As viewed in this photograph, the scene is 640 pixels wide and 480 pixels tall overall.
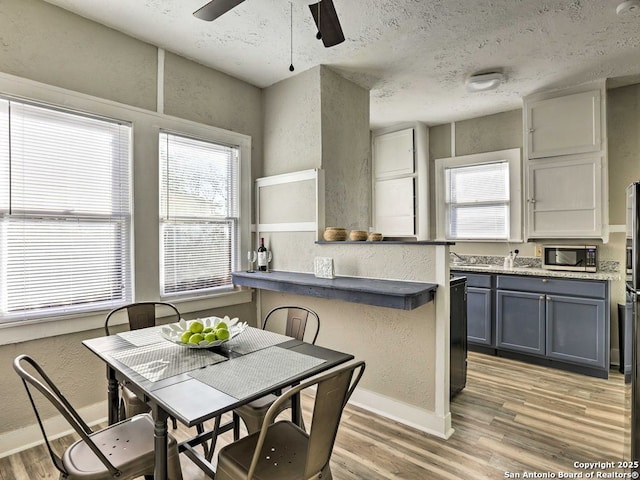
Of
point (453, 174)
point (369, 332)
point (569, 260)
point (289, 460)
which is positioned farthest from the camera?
point (453, 174)

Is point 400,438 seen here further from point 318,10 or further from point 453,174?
point 453,174

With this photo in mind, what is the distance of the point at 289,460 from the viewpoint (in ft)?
4.96

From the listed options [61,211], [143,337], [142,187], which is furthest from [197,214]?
[143,337]

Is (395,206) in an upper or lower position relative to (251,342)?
upper

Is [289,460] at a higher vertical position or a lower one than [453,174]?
lower

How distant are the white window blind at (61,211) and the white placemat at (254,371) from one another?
158cm

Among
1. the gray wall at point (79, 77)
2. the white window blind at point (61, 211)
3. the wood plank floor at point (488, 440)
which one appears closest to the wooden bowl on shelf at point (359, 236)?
the wood plank floor at point (488, 440)

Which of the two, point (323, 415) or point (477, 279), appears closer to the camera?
point (323, 415)

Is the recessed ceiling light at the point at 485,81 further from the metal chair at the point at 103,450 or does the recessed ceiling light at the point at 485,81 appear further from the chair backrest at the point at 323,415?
the metal chair at the point at 103,450

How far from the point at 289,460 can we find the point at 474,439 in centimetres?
154

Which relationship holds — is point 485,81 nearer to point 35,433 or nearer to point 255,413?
point 255,413

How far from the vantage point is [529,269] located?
157 inches

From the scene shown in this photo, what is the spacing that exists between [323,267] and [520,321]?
2.28 m

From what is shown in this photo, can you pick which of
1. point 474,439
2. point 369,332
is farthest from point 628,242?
point 369,332
